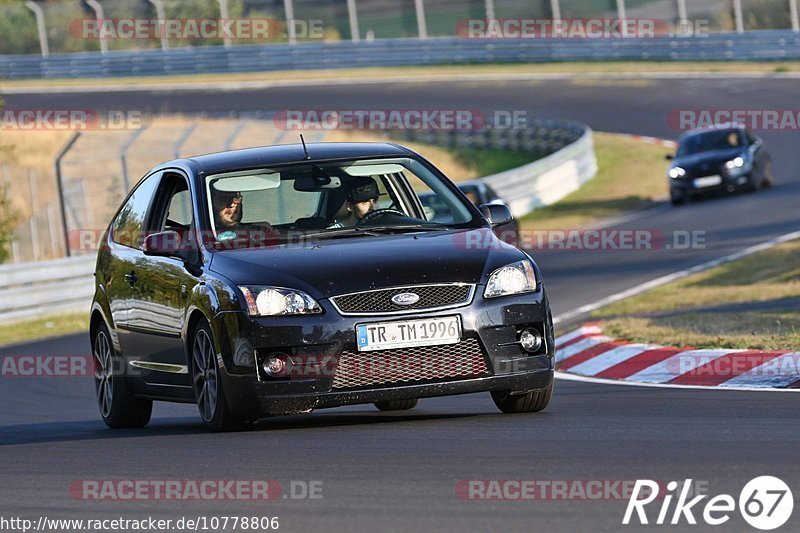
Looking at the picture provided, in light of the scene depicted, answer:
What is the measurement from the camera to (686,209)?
29.3 m

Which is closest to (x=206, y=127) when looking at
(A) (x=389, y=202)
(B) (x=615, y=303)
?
(B) (x=615, y=303)

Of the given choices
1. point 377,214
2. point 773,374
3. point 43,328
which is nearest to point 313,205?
point 377,214

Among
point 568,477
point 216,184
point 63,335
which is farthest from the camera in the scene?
point 63,335

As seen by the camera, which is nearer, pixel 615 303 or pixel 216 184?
pixel 216 184

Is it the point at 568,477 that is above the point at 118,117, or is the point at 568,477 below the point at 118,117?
above

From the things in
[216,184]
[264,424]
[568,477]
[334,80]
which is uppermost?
[216,184]

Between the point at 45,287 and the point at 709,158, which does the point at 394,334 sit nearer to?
the point at 45,287

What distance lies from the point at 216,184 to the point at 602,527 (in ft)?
14.5

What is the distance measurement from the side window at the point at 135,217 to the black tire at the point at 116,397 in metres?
0.63

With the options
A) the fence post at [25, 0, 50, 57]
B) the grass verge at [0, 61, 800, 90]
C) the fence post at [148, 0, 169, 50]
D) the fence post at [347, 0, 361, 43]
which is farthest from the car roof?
the fence post at [25, 0, 50, 57]

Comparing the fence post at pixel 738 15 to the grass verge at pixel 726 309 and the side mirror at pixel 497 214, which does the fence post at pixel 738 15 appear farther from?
the side mirror at pixel 497 214

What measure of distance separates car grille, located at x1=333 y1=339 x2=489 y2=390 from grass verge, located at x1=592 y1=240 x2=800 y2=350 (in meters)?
3.88

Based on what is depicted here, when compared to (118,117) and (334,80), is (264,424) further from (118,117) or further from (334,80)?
(334,80)

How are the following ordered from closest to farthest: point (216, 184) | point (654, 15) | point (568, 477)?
1. point (568, 477)
2. point (216, 184)
3. point (654, 15)
